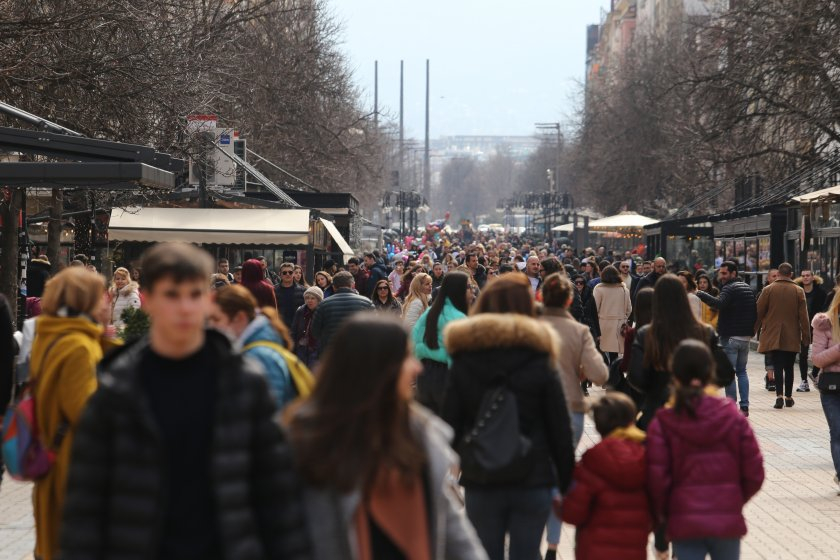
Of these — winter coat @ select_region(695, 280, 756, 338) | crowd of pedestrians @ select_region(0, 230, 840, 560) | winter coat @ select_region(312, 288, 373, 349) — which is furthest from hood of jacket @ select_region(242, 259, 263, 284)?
winter coat @ select_region(695, 280, 756, 338)

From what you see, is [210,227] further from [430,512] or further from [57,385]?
[430,512]

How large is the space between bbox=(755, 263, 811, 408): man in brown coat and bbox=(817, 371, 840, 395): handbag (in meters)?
6.25

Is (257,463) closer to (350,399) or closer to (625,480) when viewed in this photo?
(350,399)

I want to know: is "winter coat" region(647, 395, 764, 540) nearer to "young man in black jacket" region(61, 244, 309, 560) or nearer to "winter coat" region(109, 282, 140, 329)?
"young man in black jacket" region(61, 244, 309, 560)

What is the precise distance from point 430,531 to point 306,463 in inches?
15.4

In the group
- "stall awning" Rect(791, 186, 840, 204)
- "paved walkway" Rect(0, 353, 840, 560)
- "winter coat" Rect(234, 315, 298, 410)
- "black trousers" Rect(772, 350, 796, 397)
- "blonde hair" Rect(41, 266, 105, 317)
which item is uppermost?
"stall awning" Rect(791, 186, 840, 204)

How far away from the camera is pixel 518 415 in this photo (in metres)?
6.01

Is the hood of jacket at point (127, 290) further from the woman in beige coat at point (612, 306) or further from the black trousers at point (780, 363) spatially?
the black trousers at point (780, 363)

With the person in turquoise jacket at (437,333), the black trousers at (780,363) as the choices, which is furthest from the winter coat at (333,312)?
the black trousers at (780,363)

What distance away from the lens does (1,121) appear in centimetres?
1875

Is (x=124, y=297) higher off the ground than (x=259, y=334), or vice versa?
(x=259, y=334)

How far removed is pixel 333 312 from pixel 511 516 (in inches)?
251

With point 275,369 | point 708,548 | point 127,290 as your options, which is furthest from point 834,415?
point 127,290

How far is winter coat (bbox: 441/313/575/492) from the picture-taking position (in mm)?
5973
